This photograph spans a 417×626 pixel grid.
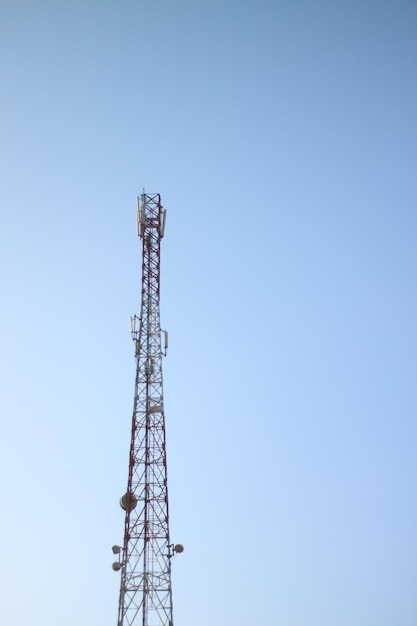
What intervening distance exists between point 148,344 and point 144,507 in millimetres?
11302

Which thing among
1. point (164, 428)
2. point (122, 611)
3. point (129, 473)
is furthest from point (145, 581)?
point (164, 428)

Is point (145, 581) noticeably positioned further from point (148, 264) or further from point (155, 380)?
point (148, 264)

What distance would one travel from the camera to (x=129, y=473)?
42969mm

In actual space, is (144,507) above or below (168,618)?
above

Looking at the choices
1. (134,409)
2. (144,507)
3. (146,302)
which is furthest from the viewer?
(146,302)

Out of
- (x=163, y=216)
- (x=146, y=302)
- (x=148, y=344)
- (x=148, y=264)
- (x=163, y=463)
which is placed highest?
(x=163, y=216)

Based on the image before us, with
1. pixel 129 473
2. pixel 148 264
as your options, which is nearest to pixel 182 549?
pixel 129 473

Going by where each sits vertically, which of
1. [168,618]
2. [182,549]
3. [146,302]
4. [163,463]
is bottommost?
[168,618]

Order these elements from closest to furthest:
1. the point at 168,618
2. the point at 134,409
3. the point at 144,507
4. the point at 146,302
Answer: the point at 168,618 → the point at 144,507 → the point at 134,409 → the point at 146,302

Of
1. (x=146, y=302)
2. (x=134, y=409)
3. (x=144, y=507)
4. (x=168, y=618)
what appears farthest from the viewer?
(x=146, y=302)

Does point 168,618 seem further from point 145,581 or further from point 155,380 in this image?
point 155,380

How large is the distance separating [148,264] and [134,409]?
37.0 feet

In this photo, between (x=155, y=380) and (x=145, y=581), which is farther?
(x=155, y=380)

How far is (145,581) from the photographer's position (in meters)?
40.1
